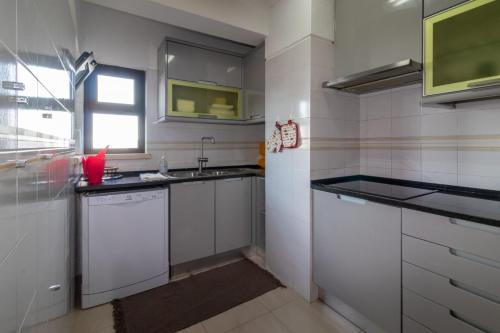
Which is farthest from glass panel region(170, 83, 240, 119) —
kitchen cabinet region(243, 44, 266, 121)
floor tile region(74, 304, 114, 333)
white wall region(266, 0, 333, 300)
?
floor tile region(74, 304, 114, 333)

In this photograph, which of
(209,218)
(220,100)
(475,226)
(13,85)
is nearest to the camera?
(13,85)

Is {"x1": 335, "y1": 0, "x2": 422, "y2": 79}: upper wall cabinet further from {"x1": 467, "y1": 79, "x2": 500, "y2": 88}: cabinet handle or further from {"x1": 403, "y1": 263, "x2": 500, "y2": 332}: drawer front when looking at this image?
{"x1": 403, "y1": 263, "x2": 500, "y2": 332}: drawer front

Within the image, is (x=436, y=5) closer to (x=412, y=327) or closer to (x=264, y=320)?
(x=412, y=327)

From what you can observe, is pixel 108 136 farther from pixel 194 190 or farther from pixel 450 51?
pixel 450 51

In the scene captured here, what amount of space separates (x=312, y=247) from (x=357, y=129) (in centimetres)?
104

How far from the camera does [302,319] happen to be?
5.45ft

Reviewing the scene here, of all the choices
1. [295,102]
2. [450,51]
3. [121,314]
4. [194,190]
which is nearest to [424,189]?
[450,51]

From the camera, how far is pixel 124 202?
182 centimetres

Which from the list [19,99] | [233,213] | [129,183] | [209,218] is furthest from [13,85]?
[233,213]

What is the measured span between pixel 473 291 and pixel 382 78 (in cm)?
125

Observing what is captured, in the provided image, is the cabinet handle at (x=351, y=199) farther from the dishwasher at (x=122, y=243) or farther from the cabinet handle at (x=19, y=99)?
the cabinet handle at (x=19, y=99)

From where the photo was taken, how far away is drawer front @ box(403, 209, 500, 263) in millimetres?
991

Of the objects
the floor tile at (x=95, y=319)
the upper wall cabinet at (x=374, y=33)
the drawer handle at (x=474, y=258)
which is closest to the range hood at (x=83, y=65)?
the floor tile at (x=95, y=319)

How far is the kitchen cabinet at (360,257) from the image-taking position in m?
1.33
